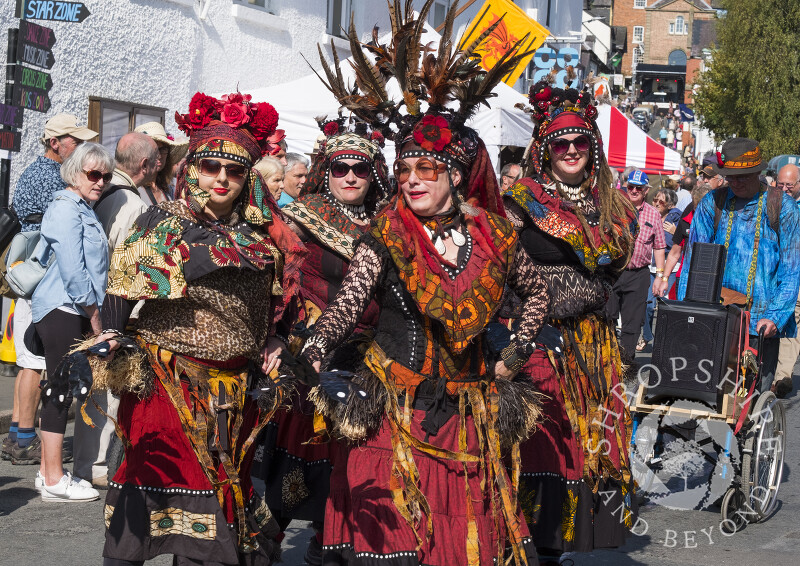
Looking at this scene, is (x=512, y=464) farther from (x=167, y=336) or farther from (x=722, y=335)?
(x=722, y=335)

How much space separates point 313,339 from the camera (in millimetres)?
3959

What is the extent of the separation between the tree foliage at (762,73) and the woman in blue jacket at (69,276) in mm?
42167

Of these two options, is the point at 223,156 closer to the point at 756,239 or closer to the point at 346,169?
the point at 346,169

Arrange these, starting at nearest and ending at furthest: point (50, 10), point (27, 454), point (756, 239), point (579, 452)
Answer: point (579, 452), point (756, 239), point (27, 454), point (50, 10)

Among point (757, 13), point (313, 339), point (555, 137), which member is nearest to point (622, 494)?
point (555, 137)

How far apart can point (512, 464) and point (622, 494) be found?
1.25 meters

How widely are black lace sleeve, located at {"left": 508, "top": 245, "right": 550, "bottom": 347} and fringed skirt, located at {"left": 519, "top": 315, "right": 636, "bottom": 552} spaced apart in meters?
0.77

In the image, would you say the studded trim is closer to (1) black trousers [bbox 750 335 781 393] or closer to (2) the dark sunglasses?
(2) the dark sunglasses

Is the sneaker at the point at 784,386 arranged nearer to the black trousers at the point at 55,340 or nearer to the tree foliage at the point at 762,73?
the black trousers at the point at 55,340

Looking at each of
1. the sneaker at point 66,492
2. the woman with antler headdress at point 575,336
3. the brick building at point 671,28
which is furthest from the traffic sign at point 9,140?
the brick building at point 671,28

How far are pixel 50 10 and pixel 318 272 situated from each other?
12.0 feet

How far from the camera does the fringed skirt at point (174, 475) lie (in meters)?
4.27

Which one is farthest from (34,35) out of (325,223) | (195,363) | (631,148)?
(631,148)

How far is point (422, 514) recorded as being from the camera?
13.1 feet
